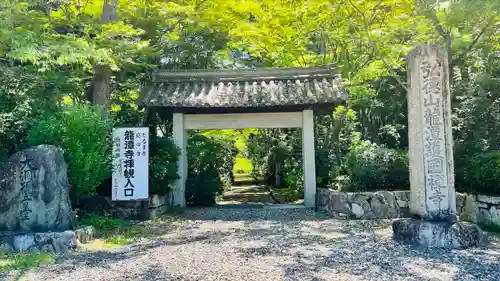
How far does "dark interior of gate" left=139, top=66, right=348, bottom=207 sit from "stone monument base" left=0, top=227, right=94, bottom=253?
16.7 ft

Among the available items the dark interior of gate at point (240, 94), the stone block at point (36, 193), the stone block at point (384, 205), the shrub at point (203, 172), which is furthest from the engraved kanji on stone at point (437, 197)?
the shrub at point (203, 172)

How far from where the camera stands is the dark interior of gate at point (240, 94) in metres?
11.6

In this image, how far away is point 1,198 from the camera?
768cm

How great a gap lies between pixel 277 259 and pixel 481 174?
539 centimetres

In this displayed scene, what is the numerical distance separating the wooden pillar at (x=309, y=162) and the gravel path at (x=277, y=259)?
9.18 feet

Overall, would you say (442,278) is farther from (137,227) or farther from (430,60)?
(137,227)

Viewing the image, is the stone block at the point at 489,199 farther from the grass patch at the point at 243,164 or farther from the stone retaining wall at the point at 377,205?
the grass patch at the point at 243,164

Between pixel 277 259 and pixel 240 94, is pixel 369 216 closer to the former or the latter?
pixel 277 259

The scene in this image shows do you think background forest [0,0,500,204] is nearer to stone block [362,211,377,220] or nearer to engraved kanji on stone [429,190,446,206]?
stone block [362,211,377,220]

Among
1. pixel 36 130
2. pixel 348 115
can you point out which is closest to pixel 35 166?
pixel 36 130

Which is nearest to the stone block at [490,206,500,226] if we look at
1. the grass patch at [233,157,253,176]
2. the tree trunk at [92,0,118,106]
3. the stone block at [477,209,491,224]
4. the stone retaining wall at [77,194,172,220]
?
the stone block at [477,209,491,224]

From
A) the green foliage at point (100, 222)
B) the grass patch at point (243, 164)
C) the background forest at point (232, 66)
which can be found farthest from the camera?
the grass patch at point (243, 164)

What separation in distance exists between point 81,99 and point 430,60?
381 inches

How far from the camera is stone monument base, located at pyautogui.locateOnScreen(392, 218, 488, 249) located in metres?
6.88
